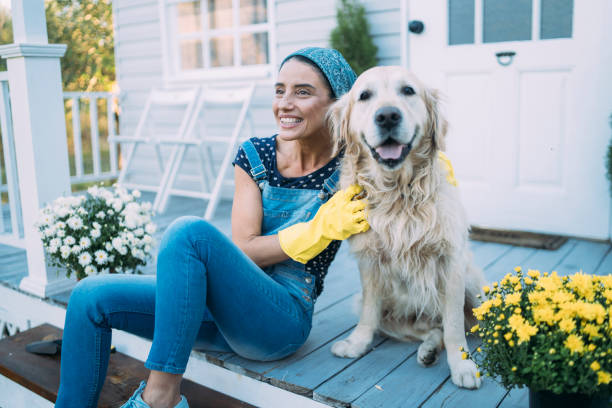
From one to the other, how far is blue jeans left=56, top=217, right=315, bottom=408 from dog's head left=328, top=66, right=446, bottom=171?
0.50 metres

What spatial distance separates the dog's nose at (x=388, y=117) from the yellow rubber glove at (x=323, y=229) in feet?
1.00

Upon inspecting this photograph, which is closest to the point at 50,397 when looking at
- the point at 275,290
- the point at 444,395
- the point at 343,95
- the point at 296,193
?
the point at 275,290

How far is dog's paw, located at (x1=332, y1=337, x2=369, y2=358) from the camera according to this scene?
6.25ft

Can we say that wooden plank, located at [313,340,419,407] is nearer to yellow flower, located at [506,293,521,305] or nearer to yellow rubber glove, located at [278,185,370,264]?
yellow rubber glove, located at [278,185,370,264]

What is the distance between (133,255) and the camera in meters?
2.43

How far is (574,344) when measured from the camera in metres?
1.18

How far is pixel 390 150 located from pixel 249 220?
1.84 feet

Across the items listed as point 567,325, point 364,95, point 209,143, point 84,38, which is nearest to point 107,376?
point 364,95

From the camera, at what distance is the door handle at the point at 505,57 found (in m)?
3.43

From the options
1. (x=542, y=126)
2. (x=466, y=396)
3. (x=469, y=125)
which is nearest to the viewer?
(x=466, y=396)

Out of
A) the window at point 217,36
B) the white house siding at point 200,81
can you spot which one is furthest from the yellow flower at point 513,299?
the window at point 217,36

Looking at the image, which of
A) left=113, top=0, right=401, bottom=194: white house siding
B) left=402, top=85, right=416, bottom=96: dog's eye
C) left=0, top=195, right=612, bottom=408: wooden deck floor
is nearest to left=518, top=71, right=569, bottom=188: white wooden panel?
left=113, top=0, right=401, bottom=194: white house siding

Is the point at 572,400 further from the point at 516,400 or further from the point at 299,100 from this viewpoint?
the point at 299,100

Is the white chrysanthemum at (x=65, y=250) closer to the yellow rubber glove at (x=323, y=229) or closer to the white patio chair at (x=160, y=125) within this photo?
the yellow rubber glove at (x=323, y=229)
